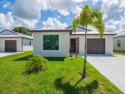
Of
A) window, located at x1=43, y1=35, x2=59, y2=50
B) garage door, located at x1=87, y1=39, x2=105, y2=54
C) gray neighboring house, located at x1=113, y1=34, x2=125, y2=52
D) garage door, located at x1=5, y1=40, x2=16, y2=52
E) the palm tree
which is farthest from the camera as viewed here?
garage door, located at x1=5, y1=40, x2=16, y2=52

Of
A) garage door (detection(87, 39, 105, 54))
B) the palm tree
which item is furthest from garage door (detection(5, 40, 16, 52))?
the palm tree

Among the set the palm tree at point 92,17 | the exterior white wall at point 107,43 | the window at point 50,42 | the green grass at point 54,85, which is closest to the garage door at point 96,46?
the exterior white wall at point 107,43

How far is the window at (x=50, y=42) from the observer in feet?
51.8

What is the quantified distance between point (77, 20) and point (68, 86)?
3627 mm

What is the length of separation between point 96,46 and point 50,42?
8.17 m

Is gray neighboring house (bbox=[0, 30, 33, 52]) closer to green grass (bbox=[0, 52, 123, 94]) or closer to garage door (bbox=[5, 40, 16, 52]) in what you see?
garage door (bbox=[5, 40, 16, 52])

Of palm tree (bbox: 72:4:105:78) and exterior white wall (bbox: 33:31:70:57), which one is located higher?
palm tree (bbox: 72:4:105:78)

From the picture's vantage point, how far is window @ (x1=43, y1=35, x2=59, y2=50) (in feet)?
51.8

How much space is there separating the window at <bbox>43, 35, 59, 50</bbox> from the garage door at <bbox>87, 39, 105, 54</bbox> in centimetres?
679

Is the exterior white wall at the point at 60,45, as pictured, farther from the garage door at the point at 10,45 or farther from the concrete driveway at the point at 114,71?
the garage door at the point at 10,45

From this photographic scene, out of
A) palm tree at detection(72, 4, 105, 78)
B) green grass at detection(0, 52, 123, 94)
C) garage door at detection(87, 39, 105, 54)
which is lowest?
green grass at detection(0, 52, 123, 94)

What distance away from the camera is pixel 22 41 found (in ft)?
89.5

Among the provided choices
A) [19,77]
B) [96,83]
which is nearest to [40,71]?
[19,77]

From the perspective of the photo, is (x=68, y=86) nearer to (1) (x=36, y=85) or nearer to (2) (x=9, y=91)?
(1) (x=36, y=85)
